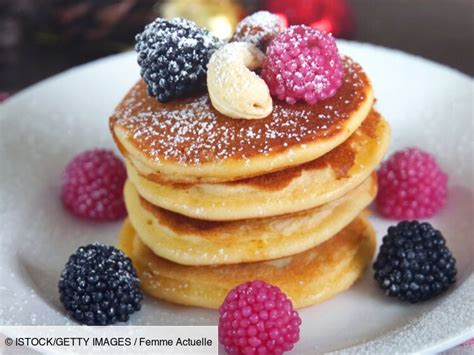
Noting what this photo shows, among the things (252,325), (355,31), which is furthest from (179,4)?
(252,325)

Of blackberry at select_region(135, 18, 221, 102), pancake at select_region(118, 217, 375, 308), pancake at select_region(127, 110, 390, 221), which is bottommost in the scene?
pancake at select_region(118, 217, 375, 308)

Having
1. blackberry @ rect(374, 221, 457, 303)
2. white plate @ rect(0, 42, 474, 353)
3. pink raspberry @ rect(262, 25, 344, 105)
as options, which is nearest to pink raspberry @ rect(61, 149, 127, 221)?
white plate @ rect(0, 42, 474, 353)

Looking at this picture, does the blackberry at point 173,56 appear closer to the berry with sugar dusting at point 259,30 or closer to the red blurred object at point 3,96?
the berry with sugar dusting at point 259,30

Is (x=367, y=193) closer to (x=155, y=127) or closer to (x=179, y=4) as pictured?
(x=155, y=127)

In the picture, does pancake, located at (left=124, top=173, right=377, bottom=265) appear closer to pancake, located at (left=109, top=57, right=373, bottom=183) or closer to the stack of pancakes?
the stack of pancakes

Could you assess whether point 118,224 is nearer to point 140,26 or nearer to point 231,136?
point 231,136

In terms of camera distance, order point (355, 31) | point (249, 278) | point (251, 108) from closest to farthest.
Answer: point (251, 108) < point (249, 278) < point (355, 31)
